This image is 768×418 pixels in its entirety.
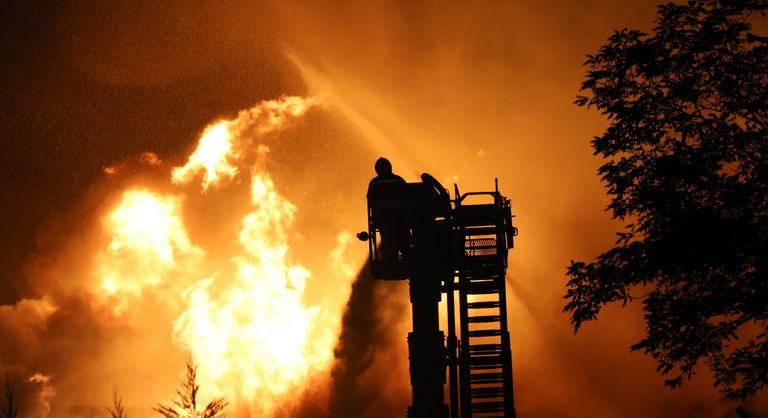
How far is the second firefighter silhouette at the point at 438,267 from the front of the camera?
615 inches

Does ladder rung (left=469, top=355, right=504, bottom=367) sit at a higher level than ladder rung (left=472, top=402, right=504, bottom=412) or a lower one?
higher

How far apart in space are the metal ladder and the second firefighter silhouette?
0.02 m

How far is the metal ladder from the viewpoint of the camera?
19.5 meters

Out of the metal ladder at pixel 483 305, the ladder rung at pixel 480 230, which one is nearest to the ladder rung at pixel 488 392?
the metal ladder at pixel 483 305

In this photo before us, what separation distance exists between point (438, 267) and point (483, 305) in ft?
16.4

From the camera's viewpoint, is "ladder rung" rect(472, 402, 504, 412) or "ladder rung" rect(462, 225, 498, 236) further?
"ladder rung" rect(462, 225, 498, 236)

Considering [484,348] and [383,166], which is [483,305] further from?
[383,166]

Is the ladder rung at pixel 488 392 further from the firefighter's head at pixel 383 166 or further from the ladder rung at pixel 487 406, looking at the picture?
the firefighter's head at pixel 383 166

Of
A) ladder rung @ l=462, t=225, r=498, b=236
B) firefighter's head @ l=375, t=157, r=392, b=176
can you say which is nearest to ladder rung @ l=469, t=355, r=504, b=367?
ladder rung @ l=462, t=225, r=498, b=236

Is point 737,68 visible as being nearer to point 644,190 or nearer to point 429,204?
point 644,190

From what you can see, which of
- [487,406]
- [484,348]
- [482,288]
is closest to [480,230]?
[482,288]

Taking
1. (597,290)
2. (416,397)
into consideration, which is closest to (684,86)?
(597,290)

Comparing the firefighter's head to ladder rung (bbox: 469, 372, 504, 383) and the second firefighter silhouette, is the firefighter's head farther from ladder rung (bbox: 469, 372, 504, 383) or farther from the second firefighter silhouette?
ladder rung (bbox: 469, 372, 504, 383)

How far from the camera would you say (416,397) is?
50.7 feet
